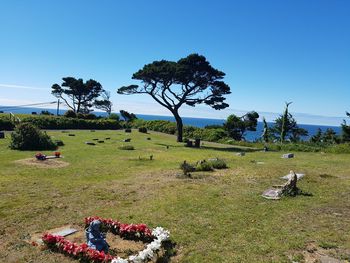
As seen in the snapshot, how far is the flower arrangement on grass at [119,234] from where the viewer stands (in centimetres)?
761

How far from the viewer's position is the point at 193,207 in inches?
483

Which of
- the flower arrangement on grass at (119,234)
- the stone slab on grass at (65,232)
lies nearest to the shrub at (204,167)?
the flower arrangement on grass at (119,234)

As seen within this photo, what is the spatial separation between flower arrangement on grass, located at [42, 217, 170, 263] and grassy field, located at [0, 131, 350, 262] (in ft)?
0.92

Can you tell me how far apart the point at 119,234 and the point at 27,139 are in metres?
21.1

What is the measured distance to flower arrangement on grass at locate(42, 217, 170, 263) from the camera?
7609mm

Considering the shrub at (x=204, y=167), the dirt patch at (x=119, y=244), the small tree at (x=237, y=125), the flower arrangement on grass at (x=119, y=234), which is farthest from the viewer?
the small tree at (x=237, y=125)

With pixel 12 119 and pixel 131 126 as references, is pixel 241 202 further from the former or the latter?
pixel 131 126

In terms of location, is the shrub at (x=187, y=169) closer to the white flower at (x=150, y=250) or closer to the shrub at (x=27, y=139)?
the white flower at (x=150, y=250)

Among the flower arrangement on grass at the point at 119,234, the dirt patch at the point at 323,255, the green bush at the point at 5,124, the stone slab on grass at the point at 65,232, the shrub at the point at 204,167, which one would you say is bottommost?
the stone slab on grass at the point at 65,232

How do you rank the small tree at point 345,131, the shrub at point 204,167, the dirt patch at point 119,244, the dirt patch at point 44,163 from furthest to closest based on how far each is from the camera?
the small tree at point 345,131 → the dirt patch at point 44,163 → the shrub at point 204,167 → the dirt patch at point 119,244

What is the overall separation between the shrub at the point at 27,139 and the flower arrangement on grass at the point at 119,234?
20183 millimetres

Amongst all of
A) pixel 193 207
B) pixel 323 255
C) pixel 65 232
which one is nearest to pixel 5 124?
pixel 193 207

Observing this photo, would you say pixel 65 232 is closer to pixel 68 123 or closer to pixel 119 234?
pixel 119 234

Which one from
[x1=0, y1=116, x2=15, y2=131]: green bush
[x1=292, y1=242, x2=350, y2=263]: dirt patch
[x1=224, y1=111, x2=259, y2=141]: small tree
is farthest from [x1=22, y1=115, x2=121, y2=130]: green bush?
[x1=292, y1=242, x2=350, y2=263]: dirt patch
